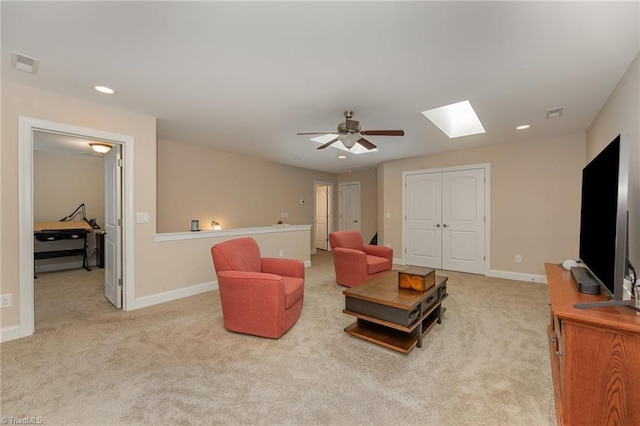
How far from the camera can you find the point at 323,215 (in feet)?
27.6

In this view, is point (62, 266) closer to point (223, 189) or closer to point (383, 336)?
point (223, 189)

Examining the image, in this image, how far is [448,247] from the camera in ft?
17.7

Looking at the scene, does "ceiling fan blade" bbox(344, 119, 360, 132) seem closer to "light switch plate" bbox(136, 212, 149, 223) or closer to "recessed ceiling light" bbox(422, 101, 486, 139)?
"recessed ceiling light" bbox(422, 101, 486, 139)

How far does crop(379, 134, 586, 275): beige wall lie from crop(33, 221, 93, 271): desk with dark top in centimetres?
749

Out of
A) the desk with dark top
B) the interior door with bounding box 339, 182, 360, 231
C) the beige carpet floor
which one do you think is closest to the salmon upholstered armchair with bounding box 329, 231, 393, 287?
the beige carpet floor

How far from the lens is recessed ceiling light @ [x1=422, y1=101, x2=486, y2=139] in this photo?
152 inches

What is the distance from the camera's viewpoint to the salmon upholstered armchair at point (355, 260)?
155 inches

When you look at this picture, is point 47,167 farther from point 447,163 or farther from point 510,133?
point 510,133

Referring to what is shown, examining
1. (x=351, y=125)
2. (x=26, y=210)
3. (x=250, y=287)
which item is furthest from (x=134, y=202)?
(x=351, y=125)

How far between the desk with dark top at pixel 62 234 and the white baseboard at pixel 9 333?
326cm

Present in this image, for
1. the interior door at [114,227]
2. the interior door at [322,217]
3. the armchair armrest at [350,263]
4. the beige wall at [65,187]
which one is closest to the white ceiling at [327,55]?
the interior door at [114,227]

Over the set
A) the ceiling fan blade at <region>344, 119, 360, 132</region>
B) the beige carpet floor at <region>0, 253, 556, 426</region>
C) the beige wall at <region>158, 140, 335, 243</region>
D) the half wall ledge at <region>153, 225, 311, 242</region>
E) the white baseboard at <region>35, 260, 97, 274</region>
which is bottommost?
the beige carpet floor at <region>0, 253, 556, 426</region>

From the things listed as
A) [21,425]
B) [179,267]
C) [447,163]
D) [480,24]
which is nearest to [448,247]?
[447,163]

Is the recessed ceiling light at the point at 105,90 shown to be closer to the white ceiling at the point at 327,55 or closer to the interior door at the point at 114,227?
the white ceiling at the point at 327,55
